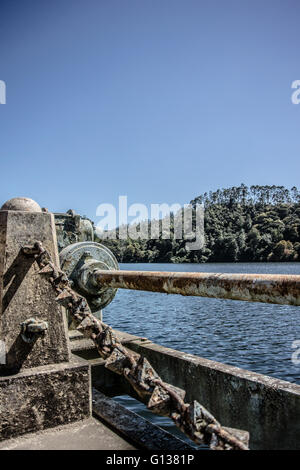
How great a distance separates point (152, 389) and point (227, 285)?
121 cm

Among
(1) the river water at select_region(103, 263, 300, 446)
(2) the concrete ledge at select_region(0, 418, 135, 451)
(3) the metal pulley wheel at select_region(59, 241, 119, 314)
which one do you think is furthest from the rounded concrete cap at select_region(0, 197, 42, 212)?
(1) the river water at select_region(103, 263, 300, 446)

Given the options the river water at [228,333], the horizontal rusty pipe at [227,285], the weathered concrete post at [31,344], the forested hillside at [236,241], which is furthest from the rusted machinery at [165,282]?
the forested hillside at [236,241]

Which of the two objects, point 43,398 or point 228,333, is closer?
point 43,398

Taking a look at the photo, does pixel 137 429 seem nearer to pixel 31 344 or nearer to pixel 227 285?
pixel 31 344

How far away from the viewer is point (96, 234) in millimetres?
6598

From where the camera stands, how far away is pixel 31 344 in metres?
2.66

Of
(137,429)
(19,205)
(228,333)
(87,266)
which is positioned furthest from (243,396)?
(228,333)

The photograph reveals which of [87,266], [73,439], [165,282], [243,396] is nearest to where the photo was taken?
[73,439]

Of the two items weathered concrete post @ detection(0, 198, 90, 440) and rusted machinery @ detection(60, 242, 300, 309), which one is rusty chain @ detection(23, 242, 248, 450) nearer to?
weathered concrete post @ detection(0, 198, 90, 440)

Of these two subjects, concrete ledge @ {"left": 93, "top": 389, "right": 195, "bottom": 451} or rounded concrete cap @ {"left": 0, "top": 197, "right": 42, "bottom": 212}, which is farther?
rounded concrete cap @ {"left": 0, "top": 197, "right": 42, "bottom": 212}

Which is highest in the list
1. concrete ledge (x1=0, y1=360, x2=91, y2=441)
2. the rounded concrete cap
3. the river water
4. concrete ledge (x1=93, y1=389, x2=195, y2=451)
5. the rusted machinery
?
the rounded concrete cap

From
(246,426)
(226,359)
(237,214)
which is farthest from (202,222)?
(246,426)

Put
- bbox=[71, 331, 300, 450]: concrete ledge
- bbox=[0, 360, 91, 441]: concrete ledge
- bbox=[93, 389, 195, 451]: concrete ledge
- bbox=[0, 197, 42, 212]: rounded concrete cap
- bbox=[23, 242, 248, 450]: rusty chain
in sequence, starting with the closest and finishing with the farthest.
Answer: bbox=[23, 242, 248, 450]: rusty chain → bbox=[93, 389, 195, 451]: concrete ledge → bbox=[0, 360, 91, 441]: concrete ledge → bbox=[0, 197, 42, 212]: rounded concrete cap → bbox=[71, 331, 300, 450]: concrete ledge

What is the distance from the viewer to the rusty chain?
1418mm
